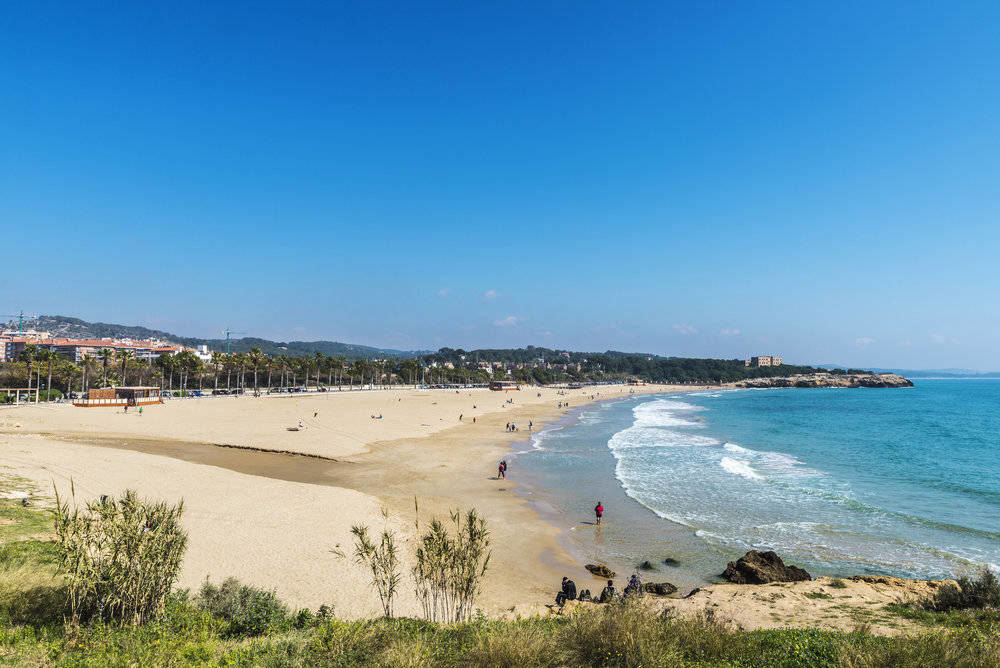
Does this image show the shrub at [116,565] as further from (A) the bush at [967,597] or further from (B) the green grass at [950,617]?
(A) the bush at [967,597]

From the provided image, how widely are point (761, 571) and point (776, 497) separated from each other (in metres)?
12.2

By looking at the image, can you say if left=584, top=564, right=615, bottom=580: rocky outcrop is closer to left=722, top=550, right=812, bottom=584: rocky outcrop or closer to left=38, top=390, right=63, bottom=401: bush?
left=722, top=550, right=812, bottom=584: rocky outcrop

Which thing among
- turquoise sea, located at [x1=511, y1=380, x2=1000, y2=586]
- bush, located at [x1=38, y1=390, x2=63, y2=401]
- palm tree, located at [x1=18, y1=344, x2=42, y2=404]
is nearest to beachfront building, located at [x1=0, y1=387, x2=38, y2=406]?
palm tree, located at [x1=18, y1=344, x2=42, y2=404]

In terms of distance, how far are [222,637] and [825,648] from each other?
9.25m

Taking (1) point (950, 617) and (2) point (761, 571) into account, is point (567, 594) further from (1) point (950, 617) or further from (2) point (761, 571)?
(1) point (950, 617)

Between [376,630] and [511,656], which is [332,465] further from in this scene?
[511,656]

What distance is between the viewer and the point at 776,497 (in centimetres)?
2447

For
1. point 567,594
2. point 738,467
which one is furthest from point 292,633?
point 738,467

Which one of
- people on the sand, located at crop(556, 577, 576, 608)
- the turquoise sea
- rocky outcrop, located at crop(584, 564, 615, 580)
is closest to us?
people on the sand, located at crop(556, 577, 576, 608)

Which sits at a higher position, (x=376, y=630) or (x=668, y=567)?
(x=376, y=630)

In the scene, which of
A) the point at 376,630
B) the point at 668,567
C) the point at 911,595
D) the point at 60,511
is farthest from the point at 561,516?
the point at 60,511

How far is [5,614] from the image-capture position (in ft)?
25.7

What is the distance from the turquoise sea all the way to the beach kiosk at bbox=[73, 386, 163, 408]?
143 ft

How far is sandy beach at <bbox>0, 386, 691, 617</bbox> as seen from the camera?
1390 centimetres
